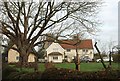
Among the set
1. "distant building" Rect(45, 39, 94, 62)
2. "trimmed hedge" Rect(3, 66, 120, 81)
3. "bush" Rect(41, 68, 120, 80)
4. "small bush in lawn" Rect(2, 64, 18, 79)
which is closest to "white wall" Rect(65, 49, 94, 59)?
"distant building" Rect(45, 39, 94, 62)

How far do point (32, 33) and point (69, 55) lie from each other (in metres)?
42.4

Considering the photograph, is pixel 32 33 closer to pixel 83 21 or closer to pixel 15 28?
pixel 15 28

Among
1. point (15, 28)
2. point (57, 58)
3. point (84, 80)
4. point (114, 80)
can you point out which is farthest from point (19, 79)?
point (57, 58)

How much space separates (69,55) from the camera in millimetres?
72938

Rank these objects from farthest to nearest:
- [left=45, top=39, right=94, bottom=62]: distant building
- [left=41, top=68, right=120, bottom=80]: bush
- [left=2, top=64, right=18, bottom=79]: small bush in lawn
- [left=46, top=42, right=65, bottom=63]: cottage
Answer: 1. [left=46, top=42, right=65, bottom=63]: cottage
2. [left=45, top=39, right=94, bottom=62]: distant building
3. [left=2, top=64, right=18, bottom=79]: small bush in lawn
4. [left=41, top=68, right=120, bottom=80]: bush

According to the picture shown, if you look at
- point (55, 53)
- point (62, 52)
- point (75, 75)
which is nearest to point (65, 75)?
point (75, 75)

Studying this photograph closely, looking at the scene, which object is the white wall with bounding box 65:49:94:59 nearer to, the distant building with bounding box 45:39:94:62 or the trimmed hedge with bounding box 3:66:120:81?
the distant building with bounding box 45:39:94:62

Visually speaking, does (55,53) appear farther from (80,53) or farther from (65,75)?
(65,75)

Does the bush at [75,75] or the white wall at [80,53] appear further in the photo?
the white wall at [80,53]

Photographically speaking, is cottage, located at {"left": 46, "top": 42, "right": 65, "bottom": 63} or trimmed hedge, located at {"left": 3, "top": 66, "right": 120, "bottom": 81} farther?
cottage, located at {"left": 46, "top": 42, "right": 65, "bottom": 63}

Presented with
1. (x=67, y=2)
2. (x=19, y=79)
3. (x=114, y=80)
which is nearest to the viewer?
(x=114, y=80)

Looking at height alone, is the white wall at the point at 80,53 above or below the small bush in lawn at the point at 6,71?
above

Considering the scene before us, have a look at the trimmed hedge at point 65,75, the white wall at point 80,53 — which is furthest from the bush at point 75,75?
the white wall at point 80,53

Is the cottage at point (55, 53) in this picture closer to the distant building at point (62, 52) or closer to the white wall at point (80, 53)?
the distant building at point (62, 52)
